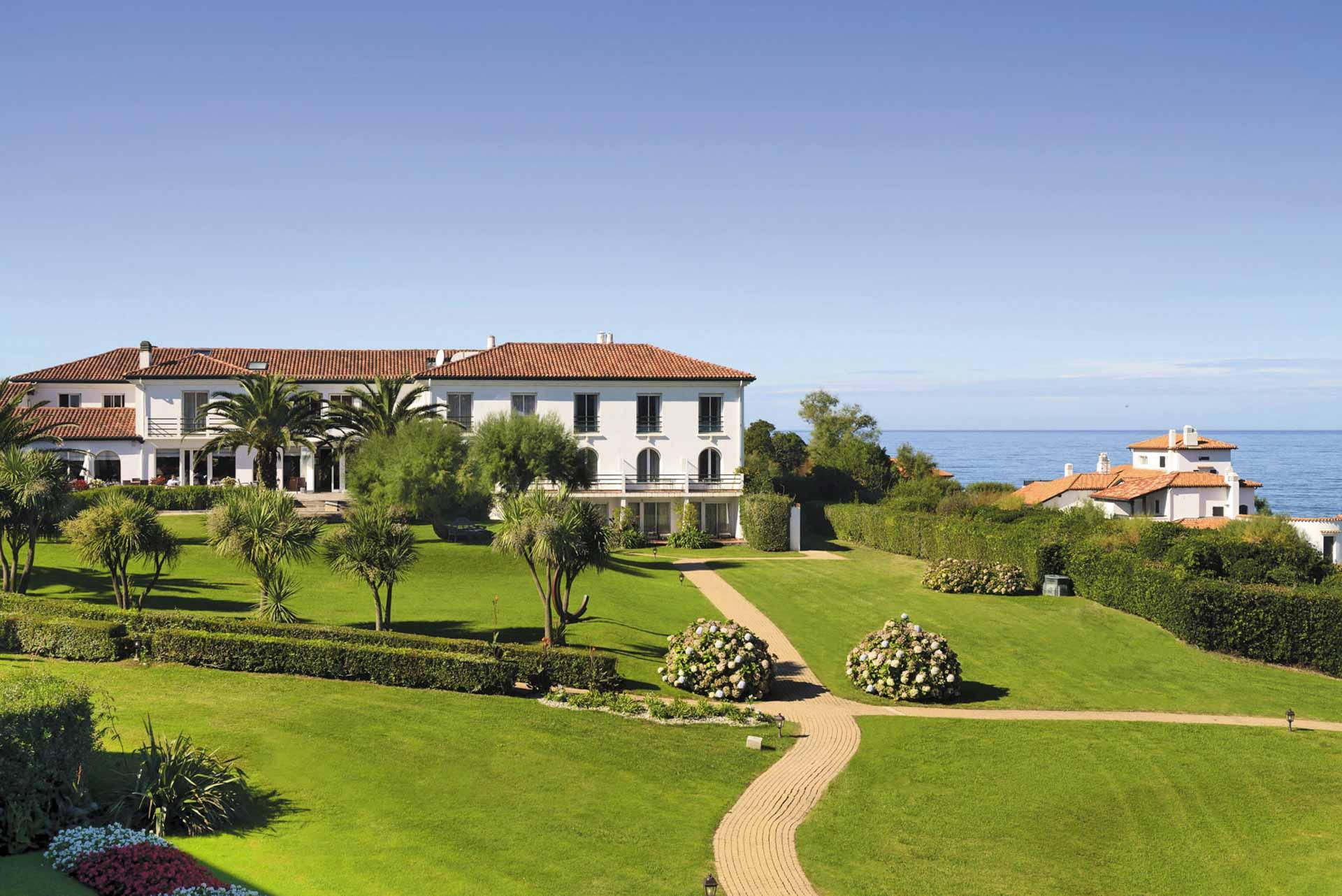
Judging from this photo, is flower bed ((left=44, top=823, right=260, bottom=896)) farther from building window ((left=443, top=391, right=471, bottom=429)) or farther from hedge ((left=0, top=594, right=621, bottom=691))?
building window ((left=443, top=391, right=471, bottom=429))

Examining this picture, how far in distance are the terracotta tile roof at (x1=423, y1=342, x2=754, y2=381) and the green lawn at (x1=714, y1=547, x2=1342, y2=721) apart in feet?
57.4

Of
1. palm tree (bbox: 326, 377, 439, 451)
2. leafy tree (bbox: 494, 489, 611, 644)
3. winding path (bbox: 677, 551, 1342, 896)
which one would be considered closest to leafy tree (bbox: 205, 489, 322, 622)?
leafy tree (bbox: 494, 489, 611, 644)

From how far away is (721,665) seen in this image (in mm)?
25562

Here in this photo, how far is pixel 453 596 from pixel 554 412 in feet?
79.6

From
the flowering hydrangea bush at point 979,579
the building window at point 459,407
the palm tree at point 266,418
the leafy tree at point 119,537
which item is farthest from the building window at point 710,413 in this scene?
the leafy tree at point 119,537

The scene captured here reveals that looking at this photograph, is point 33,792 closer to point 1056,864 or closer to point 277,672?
point 277,672

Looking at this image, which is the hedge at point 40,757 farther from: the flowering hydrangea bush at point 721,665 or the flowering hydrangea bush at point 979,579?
the flowering hydrangea bush at point 979,579

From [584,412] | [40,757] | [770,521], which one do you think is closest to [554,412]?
[584,412]

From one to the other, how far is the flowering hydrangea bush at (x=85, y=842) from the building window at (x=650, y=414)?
152ft

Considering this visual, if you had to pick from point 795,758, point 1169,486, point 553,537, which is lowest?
point 795,758

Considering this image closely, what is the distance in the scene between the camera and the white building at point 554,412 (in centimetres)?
5625

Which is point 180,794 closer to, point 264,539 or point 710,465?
point 264,539

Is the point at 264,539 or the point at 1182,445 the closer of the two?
the point at 264,539

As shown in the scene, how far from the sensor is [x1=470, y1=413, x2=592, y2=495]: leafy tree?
45.3 metres
